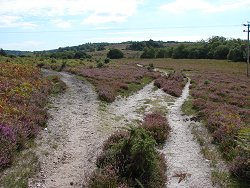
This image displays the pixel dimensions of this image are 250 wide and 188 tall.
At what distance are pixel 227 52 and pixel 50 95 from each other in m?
124

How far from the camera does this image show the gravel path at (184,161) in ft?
47.6

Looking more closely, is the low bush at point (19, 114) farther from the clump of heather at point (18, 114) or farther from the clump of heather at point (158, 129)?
the clump of heather at point (158, 129)

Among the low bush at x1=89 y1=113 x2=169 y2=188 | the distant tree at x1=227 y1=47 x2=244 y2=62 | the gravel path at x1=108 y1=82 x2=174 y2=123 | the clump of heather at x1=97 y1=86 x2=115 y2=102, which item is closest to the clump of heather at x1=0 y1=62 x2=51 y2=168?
the low bush at x1=89 y1=113 x2=169 y2=188

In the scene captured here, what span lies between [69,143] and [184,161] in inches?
234

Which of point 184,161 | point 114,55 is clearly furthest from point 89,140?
point 114,55

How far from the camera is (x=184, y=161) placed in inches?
668

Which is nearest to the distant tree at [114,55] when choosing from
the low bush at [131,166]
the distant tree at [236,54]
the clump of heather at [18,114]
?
the distant tree at [236,54]

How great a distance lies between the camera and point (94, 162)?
15.1 metres

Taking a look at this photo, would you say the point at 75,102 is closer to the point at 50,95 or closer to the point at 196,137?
the point at 50,95

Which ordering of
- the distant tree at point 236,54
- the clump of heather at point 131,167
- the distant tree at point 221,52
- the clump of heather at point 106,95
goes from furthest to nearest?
the distant tree at point 221,52
the distant tree at point 236,54
the clump of heather at point 106,95
the clump of heather at point 131,167

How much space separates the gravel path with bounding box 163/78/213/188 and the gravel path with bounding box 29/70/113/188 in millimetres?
3577

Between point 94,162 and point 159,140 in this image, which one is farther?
point 159,140

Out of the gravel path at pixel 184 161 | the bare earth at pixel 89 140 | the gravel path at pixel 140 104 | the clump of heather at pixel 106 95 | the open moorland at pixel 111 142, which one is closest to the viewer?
the open moorland at pixel 111 142

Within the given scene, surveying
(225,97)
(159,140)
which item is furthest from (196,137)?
(225,97)
